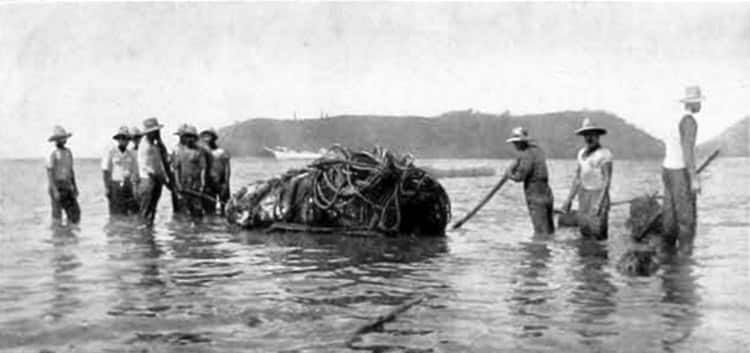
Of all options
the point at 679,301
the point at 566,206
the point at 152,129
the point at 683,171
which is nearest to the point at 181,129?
the point at 152,129

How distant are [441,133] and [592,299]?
97.2 feet

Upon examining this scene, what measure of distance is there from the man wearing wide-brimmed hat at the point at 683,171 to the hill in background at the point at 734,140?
2.22 m

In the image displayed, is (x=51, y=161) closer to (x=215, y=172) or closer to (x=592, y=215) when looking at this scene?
(x=215, y=172)

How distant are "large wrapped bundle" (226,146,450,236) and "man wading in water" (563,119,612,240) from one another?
2.43 meters

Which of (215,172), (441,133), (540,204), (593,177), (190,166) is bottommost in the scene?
(540,204)

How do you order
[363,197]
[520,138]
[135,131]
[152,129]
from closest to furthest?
[520,138] < [363,197] < [152,129] < [135,131]

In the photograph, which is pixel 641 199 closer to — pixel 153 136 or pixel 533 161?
pixel 533 161

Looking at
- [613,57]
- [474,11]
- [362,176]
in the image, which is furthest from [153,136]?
[613,57]

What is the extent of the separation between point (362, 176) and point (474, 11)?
2.97 meters

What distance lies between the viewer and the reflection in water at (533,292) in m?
6.32

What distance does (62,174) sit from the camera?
14.7m

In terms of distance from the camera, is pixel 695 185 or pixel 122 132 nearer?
pixel 695 185

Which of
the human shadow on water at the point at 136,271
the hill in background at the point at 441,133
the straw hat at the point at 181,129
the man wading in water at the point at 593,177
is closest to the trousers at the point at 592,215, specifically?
the man wading in water at the point at 593,177

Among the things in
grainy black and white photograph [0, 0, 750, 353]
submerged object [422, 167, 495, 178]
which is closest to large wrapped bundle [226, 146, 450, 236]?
grainy black and white photograph [0, 0, 750, 353]
